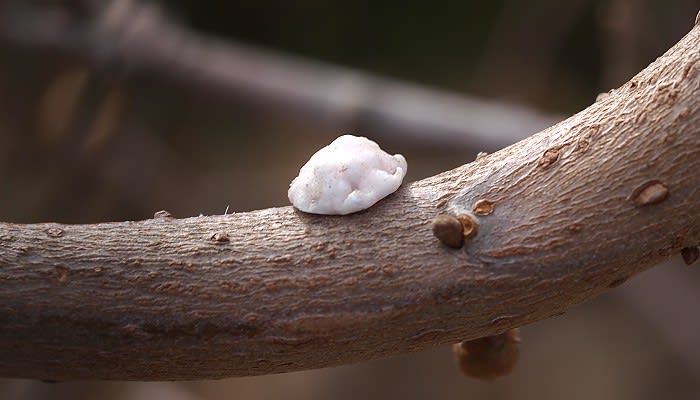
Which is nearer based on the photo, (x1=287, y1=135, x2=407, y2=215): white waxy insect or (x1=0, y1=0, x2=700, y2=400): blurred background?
(x1=287, y1=135, x2=407, y2=215): white waxy insect

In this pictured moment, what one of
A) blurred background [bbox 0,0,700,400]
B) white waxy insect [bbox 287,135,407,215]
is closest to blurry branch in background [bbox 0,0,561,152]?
blurred background [bbox 0,0,700,400]

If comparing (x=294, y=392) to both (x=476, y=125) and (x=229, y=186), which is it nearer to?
(x=229, y=186)

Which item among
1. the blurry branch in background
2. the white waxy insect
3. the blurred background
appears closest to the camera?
the white waxy insect

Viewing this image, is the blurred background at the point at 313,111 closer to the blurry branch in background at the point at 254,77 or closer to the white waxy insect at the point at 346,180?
the blurry branch in background at the point at 254,77

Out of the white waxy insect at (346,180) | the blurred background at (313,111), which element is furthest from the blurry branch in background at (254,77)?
the white waxy insect at (346,180)

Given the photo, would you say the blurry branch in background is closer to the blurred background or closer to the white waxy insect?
the blurred background

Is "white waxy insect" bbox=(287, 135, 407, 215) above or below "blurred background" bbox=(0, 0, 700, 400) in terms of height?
below

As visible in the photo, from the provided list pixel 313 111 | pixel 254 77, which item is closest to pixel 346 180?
pixel 313 111

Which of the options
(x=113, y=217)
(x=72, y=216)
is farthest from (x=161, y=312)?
(x=113, y=217)

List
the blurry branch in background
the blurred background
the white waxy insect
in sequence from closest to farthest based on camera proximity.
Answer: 1. the white waxy insect
2. the blurry branch in background
3. the blurred background
